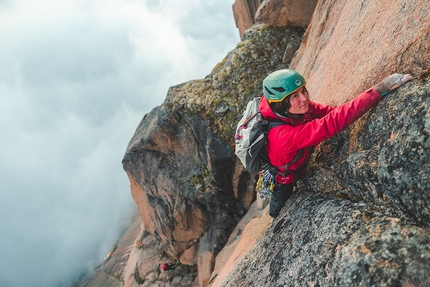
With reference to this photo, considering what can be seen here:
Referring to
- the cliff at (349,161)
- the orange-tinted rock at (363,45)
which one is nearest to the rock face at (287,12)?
the cliff at (349,161)

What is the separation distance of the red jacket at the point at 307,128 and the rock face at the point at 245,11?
989 inches

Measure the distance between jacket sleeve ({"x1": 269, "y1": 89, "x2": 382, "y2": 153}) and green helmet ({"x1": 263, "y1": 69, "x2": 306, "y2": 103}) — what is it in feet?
2.06

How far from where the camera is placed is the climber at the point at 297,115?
15.0ft

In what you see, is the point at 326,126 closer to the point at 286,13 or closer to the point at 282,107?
the point at 282,107

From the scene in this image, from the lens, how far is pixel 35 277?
12094 centimetres

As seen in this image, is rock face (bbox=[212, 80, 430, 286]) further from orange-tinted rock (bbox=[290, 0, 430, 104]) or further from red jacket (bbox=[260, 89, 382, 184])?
orange-tinted rock (bbox=[290, 0, 430, 104])

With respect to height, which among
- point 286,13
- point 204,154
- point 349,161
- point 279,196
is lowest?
point 279,196

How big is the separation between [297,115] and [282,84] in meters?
0.72

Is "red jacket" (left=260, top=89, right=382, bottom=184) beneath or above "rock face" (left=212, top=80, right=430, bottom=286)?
above

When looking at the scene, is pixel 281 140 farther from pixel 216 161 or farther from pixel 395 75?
pixel 216 161

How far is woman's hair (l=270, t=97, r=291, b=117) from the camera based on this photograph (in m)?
5.48

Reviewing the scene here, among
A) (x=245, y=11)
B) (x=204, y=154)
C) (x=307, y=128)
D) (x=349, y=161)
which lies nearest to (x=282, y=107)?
(x=307, y=128)

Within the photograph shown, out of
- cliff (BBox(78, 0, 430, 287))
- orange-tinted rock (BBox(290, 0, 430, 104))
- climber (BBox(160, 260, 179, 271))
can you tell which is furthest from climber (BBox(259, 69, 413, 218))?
climber (BBox(160, 260, 179, 271))

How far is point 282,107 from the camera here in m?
5.53
